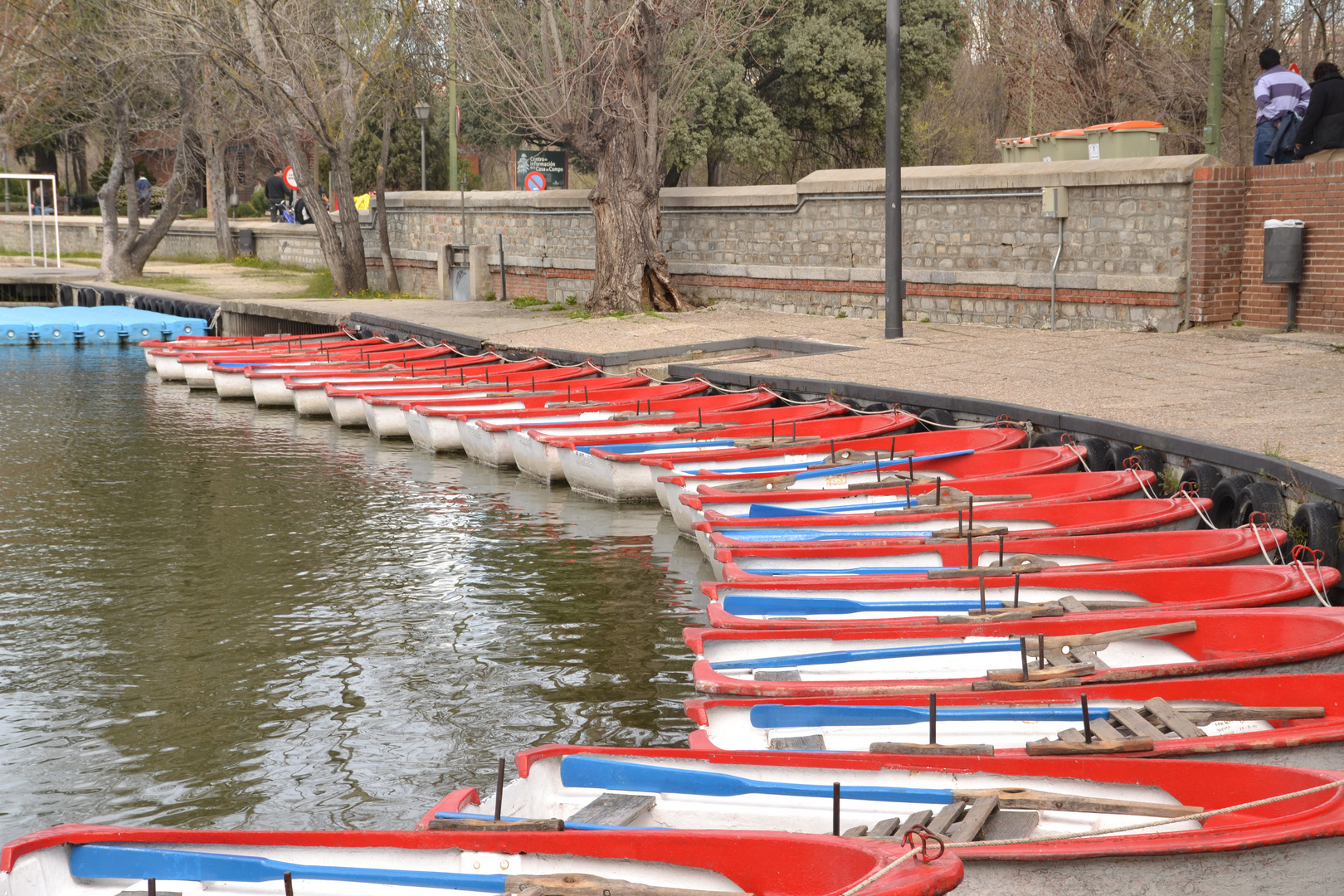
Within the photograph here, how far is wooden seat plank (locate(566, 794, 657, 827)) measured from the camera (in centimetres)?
430

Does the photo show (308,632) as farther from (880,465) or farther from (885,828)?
(885,828)

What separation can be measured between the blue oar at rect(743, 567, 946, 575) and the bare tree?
1111cm

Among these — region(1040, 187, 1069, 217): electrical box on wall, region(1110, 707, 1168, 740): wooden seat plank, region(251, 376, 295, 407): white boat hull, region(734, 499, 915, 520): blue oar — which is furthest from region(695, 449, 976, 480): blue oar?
region(251, 376, 295, 407): white boat hull

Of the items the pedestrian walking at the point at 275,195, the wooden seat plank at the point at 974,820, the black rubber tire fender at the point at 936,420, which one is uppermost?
the pedestrian walking at the point at 275,195

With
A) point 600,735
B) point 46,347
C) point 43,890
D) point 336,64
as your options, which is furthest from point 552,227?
point 43,890

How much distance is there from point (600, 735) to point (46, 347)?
21.1 m

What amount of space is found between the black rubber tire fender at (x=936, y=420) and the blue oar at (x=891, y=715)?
6.08m

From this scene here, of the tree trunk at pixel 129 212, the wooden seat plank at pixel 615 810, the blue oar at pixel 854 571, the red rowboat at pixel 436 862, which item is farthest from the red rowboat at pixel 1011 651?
the tree trunk at pixel 129 212

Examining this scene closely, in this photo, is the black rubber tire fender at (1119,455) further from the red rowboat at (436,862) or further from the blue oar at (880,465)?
the red rowboat at (436,862)

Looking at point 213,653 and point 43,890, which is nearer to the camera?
point 43,890

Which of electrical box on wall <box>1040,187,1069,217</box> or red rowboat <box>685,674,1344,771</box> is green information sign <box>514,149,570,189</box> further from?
red rowboat <box>685,674,1344,771</box>

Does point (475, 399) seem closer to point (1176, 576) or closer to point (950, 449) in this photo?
point (950, 449)

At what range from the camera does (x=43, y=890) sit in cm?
414

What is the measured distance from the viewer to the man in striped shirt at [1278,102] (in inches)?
551
